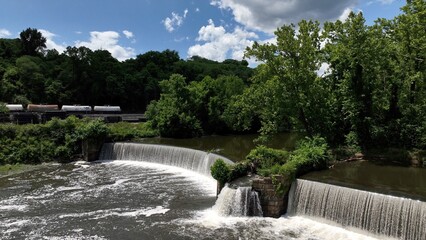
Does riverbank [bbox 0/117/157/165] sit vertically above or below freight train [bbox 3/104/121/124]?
below

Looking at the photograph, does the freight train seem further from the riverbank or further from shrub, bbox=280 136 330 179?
shrub, bbox=280 136 330 179

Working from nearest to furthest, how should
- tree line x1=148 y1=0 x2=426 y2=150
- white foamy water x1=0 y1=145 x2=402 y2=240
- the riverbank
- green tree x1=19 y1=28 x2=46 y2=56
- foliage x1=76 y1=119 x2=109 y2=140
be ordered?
white foamy water x1=0 y1=145 x2=402 y2=240 → tree line x1=148 y1=0 x2=426 y2=150 → the riverbank → foliage x1=76 y1=119 x2=109 y2=140 → green tree x1=19 y1=28 x2=46 y2=56

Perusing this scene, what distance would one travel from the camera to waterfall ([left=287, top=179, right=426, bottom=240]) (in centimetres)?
1275

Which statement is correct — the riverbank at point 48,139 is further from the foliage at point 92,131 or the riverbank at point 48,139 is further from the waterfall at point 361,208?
the waterfall at point 361,208

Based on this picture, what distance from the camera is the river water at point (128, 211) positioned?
14.5 metres

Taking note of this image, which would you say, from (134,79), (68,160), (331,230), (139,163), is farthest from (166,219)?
(134,79)

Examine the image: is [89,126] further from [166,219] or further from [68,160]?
[166,219]

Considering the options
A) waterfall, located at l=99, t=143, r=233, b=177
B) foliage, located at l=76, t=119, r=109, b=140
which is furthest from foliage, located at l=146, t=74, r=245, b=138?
waterfall, located at l=99, t=143, r=233, b=177

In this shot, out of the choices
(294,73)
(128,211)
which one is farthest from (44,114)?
(294,73)

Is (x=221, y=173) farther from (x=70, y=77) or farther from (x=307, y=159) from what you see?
(x=70, y=77)

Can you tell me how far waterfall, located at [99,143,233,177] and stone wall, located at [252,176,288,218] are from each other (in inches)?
279

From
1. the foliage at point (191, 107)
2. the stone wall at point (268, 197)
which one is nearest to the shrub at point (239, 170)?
the stone wall at point (268, 197)

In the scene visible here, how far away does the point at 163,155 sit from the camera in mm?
29078

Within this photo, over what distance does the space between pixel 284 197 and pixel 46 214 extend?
38.6 feet
